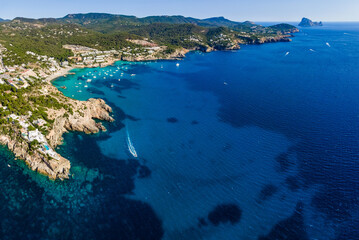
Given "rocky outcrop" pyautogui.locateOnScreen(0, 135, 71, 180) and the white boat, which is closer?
"rocky outcrop" pyautogui.locateOnScreen(0, 135, 71, 180)

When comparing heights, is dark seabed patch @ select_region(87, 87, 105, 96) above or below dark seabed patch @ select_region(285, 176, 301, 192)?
above

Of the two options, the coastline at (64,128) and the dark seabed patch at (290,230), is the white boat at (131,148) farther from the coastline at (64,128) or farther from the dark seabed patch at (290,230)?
the dark seabed patch at (290,230)

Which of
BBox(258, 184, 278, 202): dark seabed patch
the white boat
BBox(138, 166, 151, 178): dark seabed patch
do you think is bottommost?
BBox(258, 184, 278, 202): dark seabed patch

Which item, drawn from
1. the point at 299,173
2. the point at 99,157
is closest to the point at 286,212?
the point at 299,173

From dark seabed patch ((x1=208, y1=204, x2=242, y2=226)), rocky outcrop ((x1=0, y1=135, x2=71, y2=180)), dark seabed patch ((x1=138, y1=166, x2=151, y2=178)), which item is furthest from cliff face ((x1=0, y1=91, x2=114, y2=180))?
dark seabed patch ((x1=208, y1=204, x2=242, y2=226))

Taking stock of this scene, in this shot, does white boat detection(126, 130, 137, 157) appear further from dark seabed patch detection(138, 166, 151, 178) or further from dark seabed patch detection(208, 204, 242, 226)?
dark seabed patch detection(208, 204, 242, 226)

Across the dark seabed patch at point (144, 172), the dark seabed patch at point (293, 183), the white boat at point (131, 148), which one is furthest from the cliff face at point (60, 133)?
the dark seabed patch at point (293, 183)

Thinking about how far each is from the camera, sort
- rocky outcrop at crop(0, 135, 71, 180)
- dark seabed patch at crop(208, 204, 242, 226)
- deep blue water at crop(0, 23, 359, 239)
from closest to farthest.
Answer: deep blue water at crop(0, 23, 359, 239) < dark seabed patch at crop(208, 204, 242, 226) < rocky outcrop at crop(0, 135, 71, 180)
